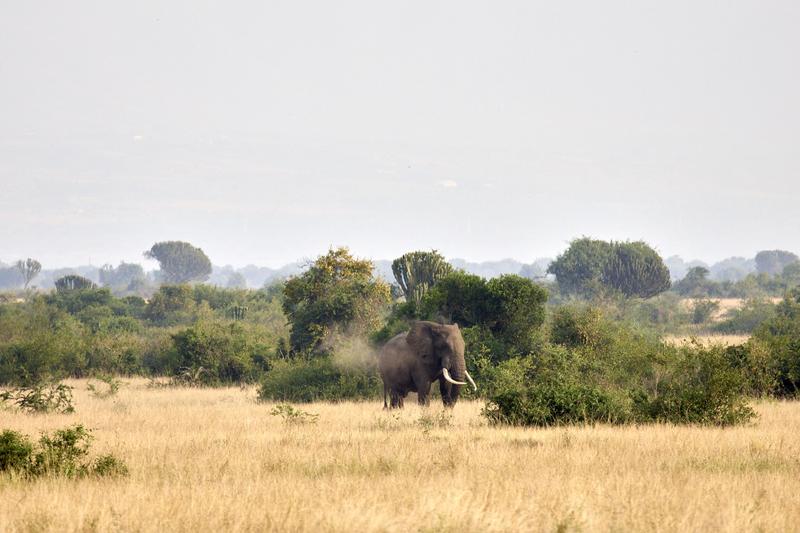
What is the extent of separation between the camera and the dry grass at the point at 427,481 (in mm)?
9297

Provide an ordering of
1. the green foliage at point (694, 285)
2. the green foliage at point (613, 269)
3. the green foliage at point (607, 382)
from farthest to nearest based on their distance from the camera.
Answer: the green foliage at point (694, 285) < the green foliage at point (613, 269) < the green foliage at point (607, 382)

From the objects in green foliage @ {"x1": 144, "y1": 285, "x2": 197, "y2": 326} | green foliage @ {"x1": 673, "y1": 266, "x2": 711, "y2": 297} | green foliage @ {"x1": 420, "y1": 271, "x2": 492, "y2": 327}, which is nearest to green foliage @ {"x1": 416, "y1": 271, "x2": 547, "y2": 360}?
green foliage @ {"x1": 420, "y1": 271, "x2": 492, "y2": 327}

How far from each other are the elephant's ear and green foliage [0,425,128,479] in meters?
11.2

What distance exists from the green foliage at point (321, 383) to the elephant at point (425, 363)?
9.18 ft

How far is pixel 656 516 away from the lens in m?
9.59

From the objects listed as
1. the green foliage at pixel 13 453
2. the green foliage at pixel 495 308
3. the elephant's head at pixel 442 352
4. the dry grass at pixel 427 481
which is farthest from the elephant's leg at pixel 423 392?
the green foliage at pixel 13 453

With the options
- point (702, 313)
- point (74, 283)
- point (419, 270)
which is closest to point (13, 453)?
point (419, 270)

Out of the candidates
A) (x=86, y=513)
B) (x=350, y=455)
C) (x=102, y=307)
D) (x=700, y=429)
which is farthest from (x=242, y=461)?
(x=102, y=307)

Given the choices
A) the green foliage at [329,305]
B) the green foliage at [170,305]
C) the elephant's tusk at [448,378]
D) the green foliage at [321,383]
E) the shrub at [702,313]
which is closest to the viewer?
the elephant's tusk at [448,378]

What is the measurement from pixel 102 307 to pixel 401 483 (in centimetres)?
5880

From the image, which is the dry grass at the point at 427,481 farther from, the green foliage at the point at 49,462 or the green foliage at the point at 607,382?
the green foliage at the point at 607,382

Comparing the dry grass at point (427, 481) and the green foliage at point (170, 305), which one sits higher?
the green foliage at point (170, 305)

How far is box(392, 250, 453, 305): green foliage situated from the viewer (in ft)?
117

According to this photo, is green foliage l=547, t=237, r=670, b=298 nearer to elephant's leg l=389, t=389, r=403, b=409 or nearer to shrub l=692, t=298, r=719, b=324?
shrub l=692, t=298, r=719, b=324
